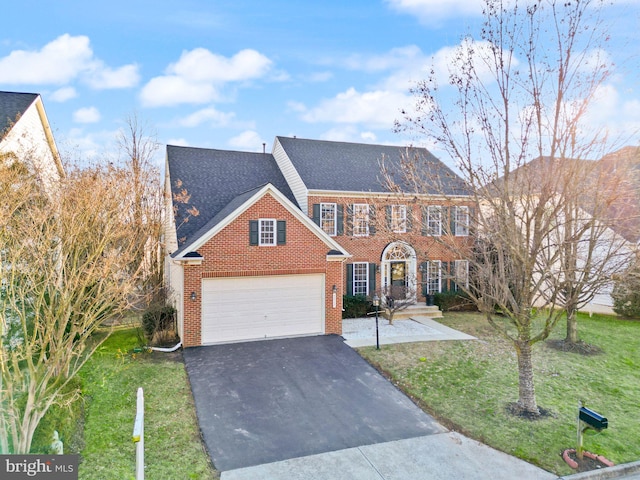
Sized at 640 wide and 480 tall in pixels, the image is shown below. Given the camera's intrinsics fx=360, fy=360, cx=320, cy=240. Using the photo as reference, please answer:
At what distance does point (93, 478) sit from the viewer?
17.5ft

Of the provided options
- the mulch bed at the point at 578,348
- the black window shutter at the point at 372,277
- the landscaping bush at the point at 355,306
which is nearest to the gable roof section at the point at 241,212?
the landscaping bush at the point at 355,306

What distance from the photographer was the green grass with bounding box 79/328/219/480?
19.0 feet

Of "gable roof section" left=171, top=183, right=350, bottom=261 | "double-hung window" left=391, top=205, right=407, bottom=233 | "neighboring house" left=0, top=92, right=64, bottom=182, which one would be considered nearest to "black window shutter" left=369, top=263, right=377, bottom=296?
"gable roof section" left=171, top=183, right=350, bottom=261

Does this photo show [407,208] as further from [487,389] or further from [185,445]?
[185,445]

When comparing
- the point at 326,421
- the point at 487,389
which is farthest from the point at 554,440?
the point at 326,421

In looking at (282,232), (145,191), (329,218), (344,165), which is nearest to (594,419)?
(282,232)

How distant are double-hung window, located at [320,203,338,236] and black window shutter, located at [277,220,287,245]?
431cm

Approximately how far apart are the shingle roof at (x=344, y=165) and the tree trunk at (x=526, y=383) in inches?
385

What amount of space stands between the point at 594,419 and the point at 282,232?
32.3 feet

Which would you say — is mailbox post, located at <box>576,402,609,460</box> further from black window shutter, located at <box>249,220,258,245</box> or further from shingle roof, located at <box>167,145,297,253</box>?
shingle roof, located at <box>167,145,297,253</box>

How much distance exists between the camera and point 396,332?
1417 centimetres

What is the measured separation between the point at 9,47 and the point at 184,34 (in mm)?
5514

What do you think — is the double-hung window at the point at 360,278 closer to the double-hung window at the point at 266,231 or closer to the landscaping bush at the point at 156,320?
the double-hung window at the point at 266,231

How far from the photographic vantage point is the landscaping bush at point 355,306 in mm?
16469
